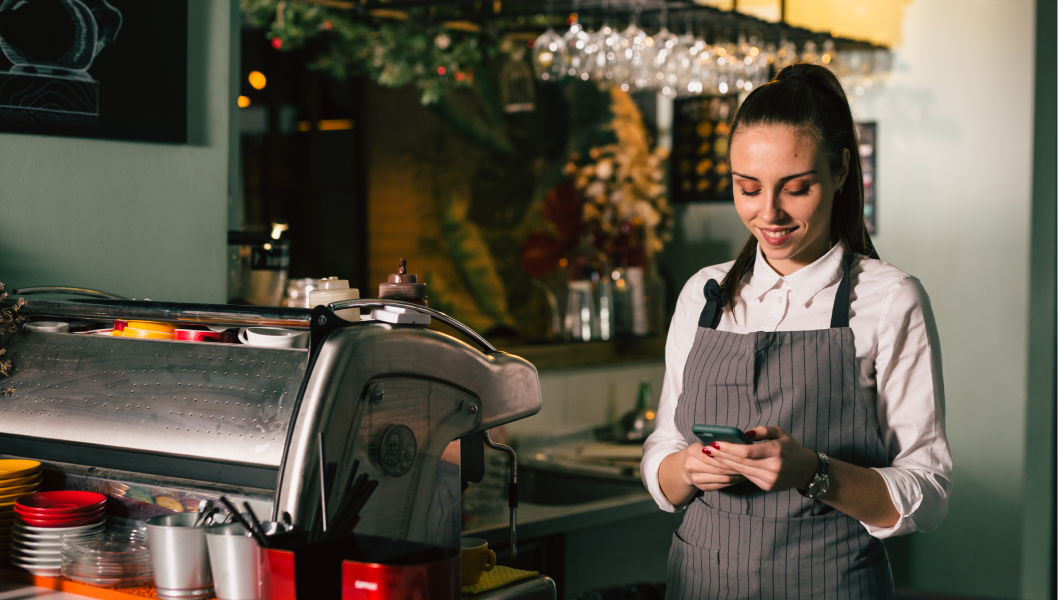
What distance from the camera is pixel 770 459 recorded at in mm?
1456

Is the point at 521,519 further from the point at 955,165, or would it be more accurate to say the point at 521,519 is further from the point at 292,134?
the point at 292,134

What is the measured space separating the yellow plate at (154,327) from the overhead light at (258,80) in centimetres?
446

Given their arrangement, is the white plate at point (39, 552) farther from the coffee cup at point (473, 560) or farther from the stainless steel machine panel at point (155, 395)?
the coffee cup at point (473, 560)

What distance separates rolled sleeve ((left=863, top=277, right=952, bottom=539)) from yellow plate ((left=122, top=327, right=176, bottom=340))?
124 centimetres

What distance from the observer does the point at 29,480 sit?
1.68 m

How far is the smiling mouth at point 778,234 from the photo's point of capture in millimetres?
1650

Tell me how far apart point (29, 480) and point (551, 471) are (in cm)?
211

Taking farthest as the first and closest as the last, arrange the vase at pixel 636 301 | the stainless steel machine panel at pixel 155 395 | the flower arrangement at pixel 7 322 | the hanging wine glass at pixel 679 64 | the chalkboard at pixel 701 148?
the chalkboard at pixel 701 148 < the vase at pixel 636 301 < the hanging wine glass at pixel 679 64 < the flower arrangement at pixel 7 322 < the stainless steel machine panel at pixel 155 395

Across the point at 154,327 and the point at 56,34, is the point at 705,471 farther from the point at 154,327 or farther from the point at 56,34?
the point at 56,34

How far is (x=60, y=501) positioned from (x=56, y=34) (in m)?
1.07

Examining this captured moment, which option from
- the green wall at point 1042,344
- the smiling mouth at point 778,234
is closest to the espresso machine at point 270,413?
the smiling mouth at point 778,234

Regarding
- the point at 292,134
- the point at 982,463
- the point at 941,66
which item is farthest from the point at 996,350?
the point at 292,134

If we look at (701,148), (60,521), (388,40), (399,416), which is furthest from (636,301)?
(60,521)

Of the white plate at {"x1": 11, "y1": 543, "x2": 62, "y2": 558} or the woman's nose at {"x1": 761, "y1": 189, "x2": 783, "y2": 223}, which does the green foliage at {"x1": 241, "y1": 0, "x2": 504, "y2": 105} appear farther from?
the white plate at {"x1": 11, "y1": 543, "x2": 62, "y2": 558}
